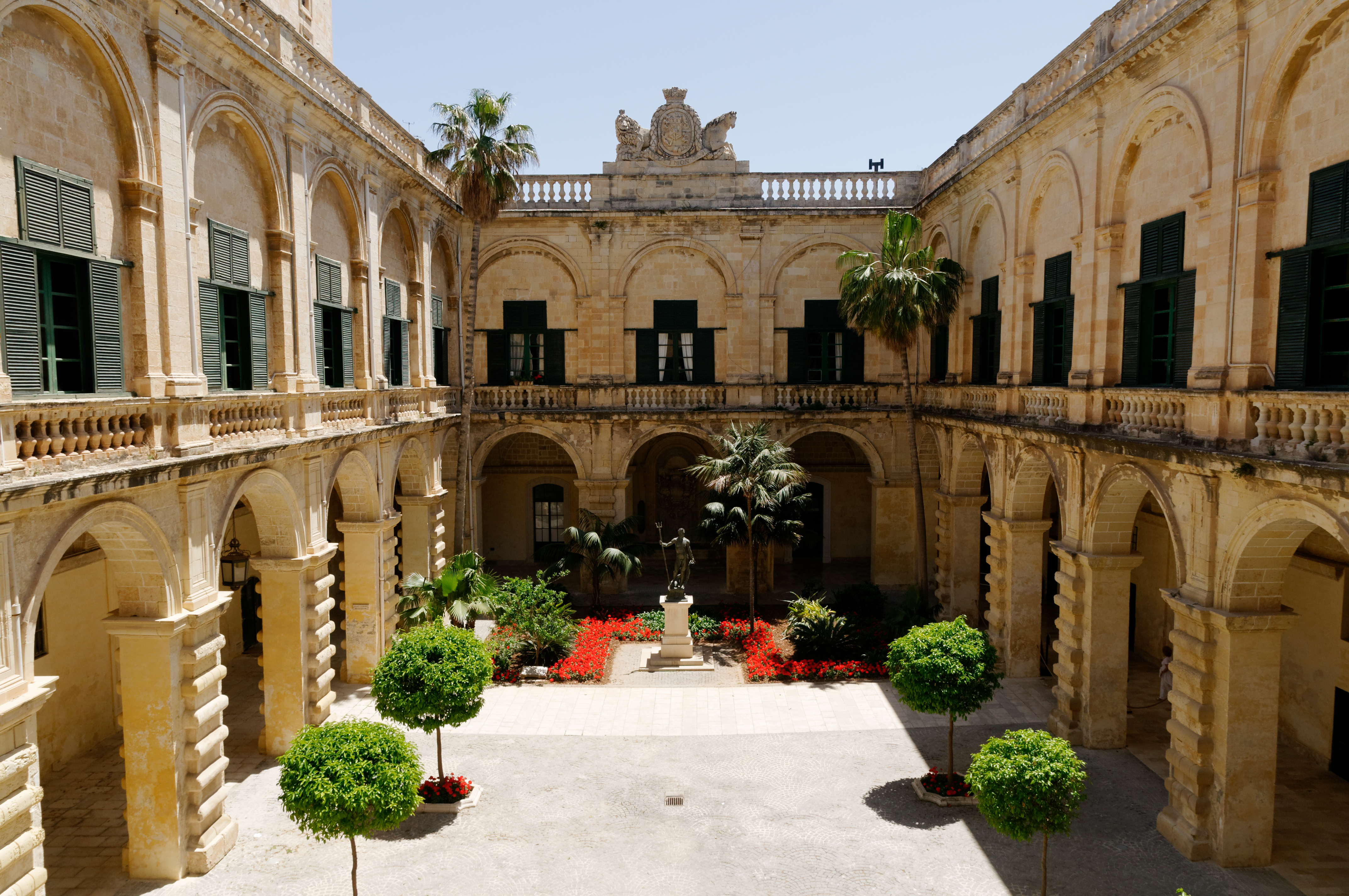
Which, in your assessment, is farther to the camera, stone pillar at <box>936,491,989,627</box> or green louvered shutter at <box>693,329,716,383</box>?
green louvered shutter at <box>693,329,716,383</box>

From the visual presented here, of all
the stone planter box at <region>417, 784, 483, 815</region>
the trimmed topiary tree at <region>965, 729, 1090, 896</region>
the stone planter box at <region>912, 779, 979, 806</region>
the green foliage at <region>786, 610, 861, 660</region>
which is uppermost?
the trimmed topiary tree at <region>965, 729, 1090, 896</region>

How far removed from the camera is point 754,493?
22844 mm

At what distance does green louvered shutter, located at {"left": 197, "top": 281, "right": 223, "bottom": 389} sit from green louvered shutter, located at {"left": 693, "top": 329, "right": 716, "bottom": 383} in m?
16.5

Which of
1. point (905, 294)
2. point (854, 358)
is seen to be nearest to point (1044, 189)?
point (905, 294)

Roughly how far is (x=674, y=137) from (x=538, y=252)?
559 cm

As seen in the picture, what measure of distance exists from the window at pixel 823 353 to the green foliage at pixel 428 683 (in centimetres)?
1683

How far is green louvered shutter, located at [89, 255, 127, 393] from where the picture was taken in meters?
11.0

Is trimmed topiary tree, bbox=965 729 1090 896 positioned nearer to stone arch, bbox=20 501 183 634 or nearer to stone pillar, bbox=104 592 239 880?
stone pillar, bbox=104 592 239 880

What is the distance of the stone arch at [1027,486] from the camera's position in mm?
18531

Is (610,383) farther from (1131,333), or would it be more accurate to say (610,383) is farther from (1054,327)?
(1131,333)

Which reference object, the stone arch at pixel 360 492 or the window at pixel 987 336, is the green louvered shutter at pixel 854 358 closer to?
the window at pixel 987 336

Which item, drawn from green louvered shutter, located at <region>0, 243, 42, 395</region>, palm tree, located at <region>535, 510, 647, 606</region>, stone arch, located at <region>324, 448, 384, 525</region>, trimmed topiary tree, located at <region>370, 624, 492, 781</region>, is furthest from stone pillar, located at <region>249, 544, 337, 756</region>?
palm tree, located at <region>535, 510, 647, 606</region>

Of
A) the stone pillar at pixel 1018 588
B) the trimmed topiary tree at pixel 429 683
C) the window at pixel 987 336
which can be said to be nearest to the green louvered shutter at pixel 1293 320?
the stone pillar at pixel 1018 588

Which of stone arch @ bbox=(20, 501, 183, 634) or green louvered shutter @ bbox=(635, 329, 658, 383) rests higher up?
green louvered shutter @ bbox=(635, 329, 658, 383)
